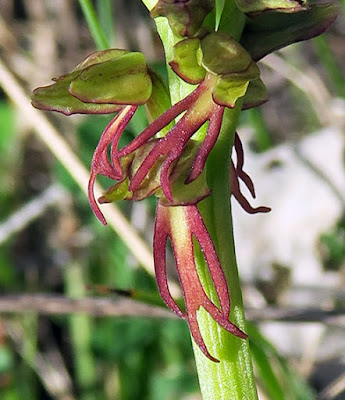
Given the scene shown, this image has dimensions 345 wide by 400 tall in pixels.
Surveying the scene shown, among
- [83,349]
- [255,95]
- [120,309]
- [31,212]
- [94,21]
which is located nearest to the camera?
[255,95]

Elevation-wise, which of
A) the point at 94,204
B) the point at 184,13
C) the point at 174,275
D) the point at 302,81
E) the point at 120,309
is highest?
the point at 184,13

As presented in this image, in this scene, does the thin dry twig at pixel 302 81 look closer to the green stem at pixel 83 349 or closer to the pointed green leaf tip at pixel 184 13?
the green stem at pixel 83 349

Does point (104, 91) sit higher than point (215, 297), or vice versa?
point (104, 91)

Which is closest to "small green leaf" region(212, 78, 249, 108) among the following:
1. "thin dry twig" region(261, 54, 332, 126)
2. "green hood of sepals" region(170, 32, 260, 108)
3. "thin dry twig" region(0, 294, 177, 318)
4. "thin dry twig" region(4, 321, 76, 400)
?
"green hood of sepals" region(170, 32, 260, 108)

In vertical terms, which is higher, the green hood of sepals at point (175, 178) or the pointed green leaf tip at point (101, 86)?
the pointed green leaf tip at point (101, 86)

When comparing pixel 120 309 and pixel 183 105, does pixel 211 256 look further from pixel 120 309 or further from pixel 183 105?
pixel 120 309

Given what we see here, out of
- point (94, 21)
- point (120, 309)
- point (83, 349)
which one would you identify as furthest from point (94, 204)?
point (83, 349)

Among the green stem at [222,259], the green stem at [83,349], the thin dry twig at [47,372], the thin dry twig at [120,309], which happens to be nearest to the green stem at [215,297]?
the green stem at [222,259]

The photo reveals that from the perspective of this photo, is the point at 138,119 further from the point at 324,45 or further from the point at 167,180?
the point at 324,45
